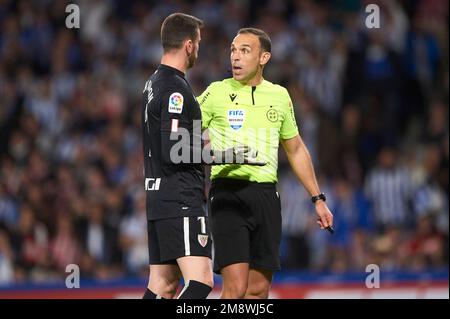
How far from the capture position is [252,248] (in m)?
7.36

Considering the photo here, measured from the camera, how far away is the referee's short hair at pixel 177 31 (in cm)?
691

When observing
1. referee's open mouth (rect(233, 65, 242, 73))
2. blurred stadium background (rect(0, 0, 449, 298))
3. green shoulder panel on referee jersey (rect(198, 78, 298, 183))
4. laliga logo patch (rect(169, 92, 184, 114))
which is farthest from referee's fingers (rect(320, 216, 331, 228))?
blurred stadium background (rect(0, 0, 449, 298))

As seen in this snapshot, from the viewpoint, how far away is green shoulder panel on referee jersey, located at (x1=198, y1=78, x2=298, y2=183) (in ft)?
24.1

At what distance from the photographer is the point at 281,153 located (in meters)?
13.3

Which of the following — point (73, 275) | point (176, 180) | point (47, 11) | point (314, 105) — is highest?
point (47, 11)

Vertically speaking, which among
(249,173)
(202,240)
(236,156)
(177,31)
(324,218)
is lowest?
(202,240)

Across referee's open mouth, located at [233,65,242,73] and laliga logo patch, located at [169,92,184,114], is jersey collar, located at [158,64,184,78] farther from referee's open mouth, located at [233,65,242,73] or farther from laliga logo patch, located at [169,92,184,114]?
referee's open mouth, located at [233,65,242,73]

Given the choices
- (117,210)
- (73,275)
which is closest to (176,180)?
(73,275)

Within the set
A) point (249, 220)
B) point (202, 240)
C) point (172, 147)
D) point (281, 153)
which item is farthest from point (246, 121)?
point (281, 153)

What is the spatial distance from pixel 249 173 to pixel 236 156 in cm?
70

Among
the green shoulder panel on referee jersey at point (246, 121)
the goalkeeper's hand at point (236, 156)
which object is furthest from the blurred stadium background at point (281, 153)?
the goalkeeper's hand at point (236, 156)

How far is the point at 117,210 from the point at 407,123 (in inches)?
158

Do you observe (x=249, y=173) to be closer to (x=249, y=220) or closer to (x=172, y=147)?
(x=249, y=220)
